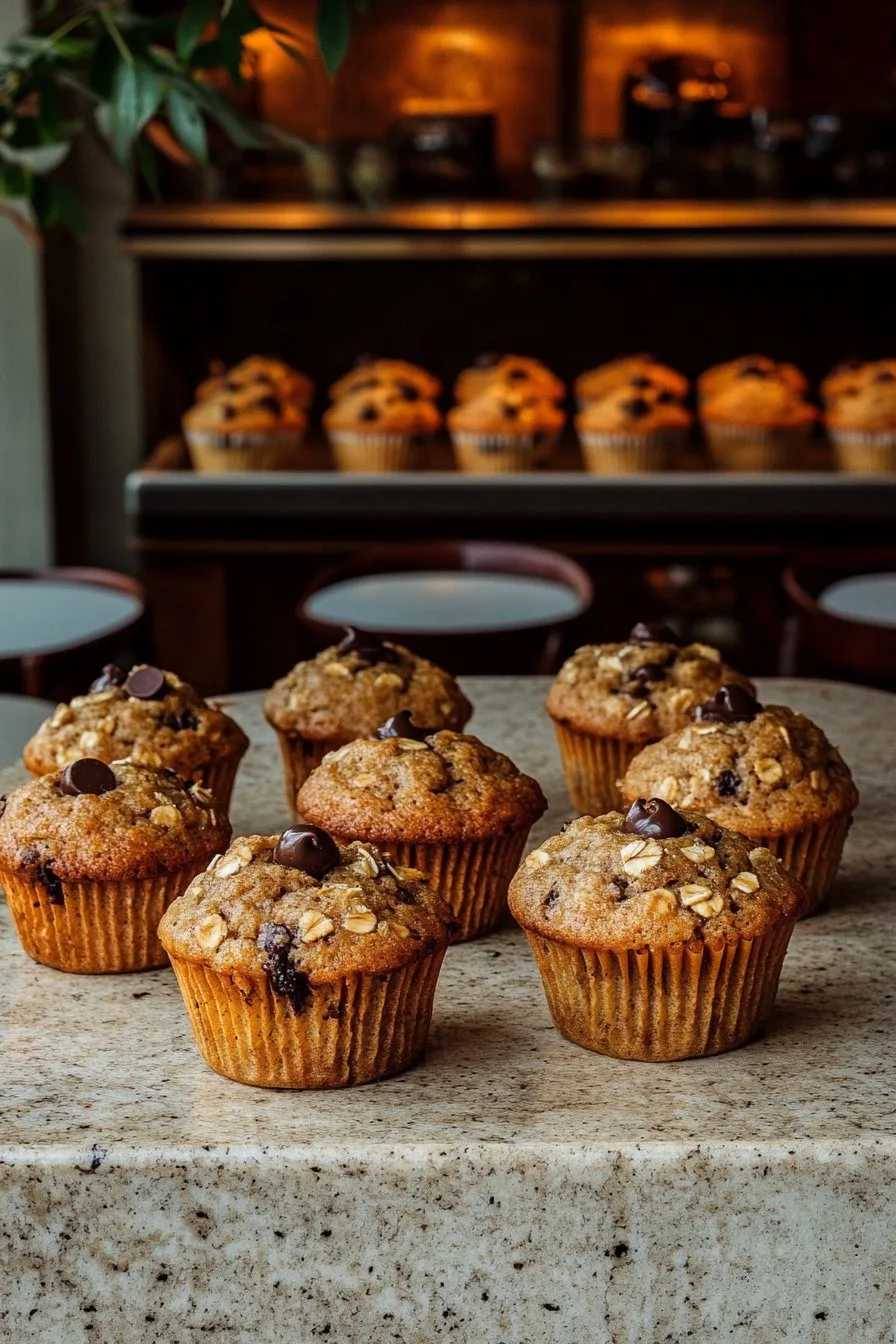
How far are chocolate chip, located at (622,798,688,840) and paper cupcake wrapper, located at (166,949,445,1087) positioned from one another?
26 centimetres

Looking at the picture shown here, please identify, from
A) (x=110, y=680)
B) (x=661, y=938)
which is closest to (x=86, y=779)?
(x=110, y=680)

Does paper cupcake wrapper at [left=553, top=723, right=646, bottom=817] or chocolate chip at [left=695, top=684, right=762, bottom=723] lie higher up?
chocolate chip at [left=695, top=684, right=762, bottom=723]

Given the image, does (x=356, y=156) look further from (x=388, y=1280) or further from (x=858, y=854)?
(x=388, y=1280)

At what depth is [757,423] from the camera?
4516 millimetres

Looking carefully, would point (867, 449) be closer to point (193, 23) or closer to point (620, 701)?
point (620, 701)

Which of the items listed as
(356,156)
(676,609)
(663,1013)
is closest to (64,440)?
(356,156)

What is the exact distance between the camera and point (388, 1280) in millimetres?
1475

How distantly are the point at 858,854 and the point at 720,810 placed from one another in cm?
31

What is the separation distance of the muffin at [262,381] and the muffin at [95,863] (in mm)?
2841

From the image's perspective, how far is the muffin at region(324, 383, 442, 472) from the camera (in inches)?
180

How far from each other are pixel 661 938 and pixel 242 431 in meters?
3.07

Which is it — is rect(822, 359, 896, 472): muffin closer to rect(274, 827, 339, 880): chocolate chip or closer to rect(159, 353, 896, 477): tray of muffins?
rect(159, 353, 896, 477): tray of muffins

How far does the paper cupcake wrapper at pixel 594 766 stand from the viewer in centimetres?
235

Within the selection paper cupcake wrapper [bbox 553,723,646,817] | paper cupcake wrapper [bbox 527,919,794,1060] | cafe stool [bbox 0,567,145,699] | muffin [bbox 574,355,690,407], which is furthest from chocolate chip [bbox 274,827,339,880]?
muffin [bbox 574,355,690,407]
